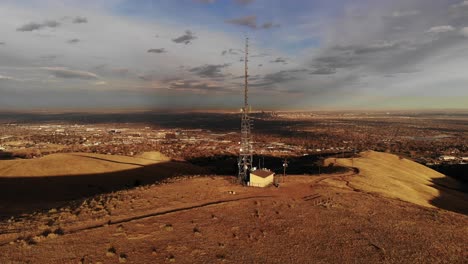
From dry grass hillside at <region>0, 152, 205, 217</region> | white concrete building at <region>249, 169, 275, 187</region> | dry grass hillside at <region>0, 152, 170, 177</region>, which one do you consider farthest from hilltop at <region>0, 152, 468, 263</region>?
dry grass hillside at <region>0, 152, 170, 177</region>

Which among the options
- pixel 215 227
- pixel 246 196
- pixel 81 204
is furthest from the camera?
pixel 246 196

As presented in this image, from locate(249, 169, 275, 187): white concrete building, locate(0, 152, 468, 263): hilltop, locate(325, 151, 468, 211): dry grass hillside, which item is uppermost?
locate(249, 169, 275, 187): white concrete building

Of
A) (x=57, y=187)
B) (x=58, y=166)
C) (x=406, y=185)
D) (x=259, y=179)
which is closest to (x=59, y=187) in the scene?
(x=57, y=187)

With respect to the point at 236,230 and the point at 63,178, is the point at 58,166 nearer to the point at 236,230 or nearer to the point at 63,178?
the point at 63,178

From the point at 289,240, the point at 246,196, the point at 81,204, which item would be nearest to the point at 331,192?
the point at 246,196

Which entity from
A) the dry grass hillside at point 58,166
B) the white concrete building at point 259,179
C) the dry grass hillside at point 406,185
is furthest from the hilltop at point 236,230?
the dry grass hillside at point 58,166

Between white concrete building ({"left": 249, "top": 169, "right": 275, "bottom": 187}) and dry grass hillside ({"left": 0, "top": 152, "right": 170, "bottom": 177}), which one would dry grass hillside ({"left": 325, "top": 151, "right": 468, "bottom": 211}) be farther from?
dry grass hillside ({"left": 0, "top": 152, "right": 170, "bottom": 177})

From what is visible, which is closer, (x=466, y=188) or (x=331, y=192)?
(x=331, y=192)

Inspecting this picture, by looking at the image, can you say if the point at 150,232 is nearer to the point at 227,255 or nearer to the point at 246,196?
the point at 227,255

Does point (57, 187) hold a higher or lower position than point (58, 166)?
lower
